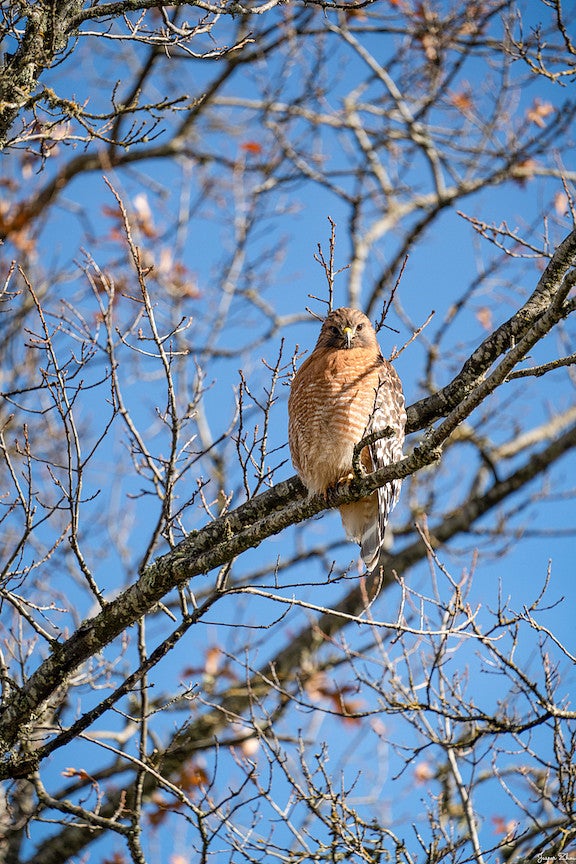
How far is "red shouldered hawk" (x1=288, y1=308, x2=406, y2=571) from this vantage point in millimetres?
5219

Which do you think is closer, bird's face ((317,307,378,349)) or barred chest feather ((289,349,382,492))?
barred chest feather ((289,349,382,492))

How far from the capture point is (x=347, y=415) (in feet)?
17.8

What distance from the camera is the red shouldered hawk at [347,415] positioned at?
522 cm

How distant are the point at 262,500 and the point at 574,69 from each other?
2.89 metres

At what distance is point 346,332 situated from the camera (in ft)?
19.5

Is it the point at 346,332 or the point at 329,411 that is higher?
the point at 346,332

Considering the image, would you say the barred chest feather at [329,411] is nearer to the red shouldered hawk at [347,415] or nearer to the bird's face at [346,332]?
the red shouldered hawk at [347,415]

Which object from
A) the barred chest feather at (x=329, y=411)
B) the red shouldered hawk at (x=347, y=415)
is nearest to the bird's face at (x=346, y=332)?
the red shouldered hawk at (x=347, y=415)

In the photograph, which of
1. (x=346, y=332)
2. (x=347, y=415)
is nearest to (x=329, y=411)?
(x=347, y=415)

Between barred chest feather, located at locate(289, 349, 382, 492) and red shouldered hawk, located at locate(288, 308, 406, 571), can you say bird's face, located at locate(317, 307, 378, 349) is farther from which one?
barred chest feather, located at locate(289, 349, 382, 492)

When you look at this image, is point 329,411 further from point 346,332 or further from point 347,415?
point 346,332

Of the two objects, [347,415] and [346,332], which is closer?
[347,415]

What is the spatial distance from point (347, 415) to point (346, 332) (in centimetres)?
76

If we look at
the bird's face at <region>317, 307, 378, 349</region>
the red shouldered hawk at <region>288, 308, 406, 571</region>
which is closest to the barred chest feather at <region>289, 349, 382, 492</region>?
the red shouldered hawk at <region>288, 308, 406, 571</region>
